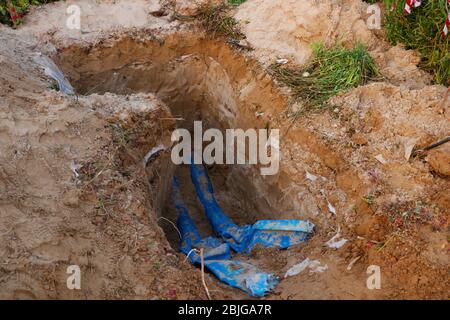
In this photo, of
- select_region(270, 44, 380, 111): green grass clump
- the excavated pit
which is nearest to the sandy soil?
the excavated pit

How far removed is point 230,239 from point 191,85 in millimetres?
1908

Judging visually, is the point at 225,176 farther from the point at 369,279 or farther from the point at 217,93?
the point at 369,279

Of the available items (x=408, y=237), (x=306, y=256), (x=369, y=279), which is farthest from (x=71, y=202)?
(x=408, y=237)

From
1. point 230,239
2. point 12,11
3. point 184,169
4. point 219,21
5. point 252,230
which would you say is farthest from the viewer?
point 184,169

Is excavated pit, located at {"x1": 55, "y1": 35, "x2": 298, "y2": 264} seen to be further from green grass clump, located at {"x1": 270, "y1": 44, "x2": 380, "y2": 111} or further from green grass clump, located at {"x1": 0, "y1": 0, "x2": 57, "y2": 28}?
green grass clump, located at {"x1": 0, "y1": 0, "x2": 57, "y2": 28}

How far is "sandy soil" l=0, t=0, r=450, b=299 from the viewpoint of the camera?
2.76 metres

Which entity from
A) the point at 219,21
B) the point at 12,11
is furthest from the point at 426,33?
the point at 12,11

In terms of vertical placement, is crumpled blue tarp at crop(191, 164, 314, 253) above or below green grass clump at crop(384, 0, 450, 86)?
below

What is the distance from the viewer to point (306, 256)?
3.17 m

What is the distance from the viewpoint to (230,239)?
3.97 m

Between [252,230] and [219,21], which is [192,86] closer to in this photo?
[219,21]

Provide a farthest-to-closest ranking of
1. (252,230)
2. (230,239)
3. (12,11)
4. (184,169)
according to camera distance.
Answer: (184,169) < (12,11) < (230,239) < (252,230)

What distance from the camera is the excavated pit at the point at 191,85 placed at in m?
4.40

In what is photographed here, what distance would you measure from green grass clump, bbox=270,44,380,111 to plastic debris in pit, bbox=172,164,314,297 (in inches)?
44.3
